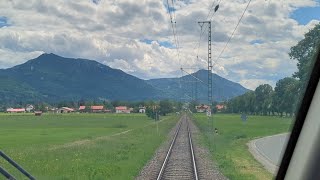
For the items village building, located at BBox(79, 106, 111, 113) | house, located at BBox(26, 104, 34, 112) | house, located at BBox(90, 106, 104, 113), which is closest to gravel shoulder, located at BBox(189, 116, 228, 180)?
house, located at BBox(26, 104, 34, 112)

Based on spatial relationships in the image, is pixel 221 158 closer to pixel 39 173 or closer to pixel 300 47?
pixel 39 173

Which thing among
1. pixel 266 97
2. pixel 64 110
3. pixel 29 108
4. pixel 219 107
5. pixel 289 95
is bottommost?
pixel 289 95

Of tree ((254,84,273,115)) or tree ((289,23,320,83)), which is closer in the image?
tree ((289,23,320,83))

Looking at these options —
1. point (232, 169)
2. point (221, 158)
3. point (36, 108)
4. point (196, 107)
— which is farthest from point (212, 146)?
point (196, 107)

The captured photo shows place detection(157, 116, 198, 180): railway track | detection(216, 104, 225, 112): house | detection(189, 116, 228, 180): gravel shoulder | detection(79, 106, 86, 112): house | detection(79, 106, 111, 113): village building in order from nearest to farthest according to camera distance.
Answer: detection(189, 116, 228, 180): gravel shoulder, detection(157, 116, 198, 180): railway track, detection(216, 104, 225, 112): house, detection(79, 106, 86, 112): house, detection(79, 106, 111, 113): village building

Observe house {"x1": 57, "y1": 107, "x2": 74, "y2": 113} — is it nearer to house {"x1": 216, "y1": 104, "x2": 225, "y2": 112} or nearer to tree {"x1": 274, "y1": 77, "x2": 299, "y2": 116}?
house {"x1": 216, "y1": 104, "x2": 225, "y2": 112}

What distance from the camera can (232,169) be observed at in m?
18.0

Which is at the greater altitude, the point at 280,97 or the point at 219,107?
the point at 219,107

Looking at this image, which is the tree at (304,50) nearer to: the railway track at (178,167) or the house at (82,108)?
the railway track at (178,167)

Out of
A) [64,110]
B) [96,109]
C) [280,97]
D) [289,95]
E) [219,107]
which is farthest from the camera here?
[96,109]

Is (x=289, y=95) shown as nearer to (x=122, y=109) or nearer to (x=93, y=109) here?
(x=93, y=109)

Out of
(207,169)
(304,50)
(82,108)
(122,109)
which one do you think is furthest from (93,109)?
(304,50)

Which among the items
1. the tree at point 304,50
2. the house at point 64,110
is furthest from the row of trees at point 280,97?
the house at point 64,110

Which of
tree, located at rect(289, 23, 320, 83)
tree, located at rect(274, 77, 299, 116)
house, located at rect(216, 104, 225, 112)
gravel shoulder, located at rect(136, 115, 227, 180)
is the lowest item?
gravel shoulder, located at rect(136, 115, 227, 180)
